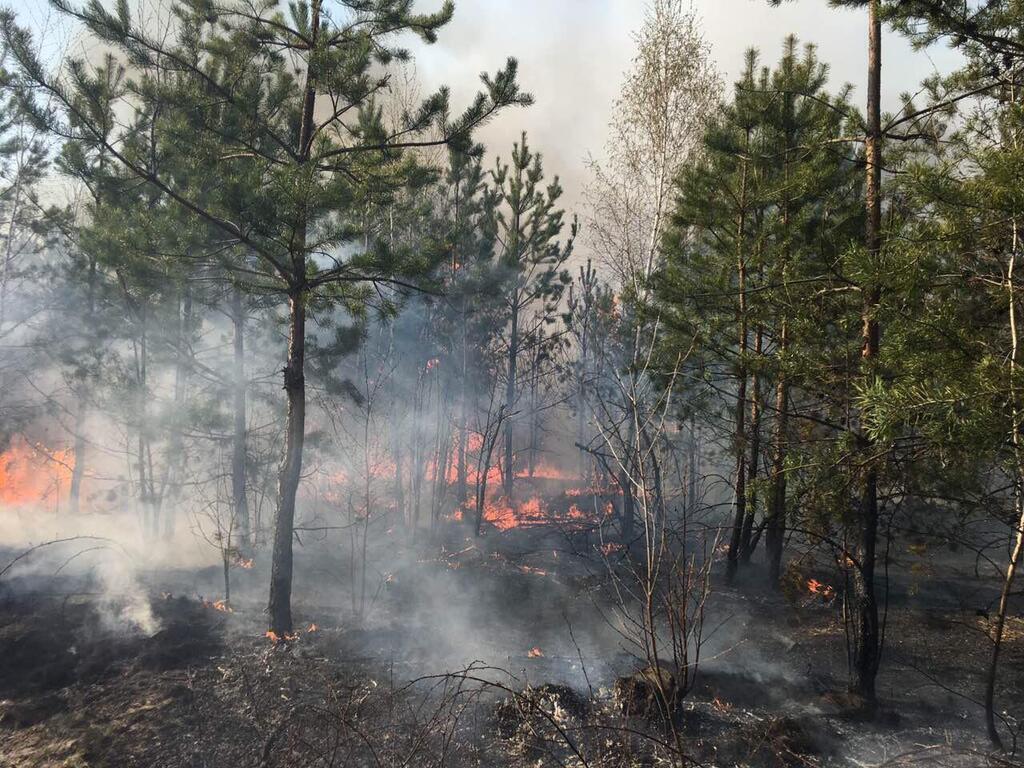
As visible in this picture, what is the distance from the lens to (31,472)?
23625 mm

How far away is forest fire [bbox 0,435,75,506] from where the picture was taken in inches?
855

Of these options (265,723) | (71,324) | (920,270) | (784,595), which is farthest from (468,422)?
(920,270)

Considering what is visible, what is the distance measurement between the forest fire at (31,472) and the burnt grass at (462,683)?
14661mm

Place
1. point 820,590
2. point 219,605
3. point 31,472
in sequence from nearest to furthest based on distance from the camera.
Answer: point 219,605, point 820,590, point 31,472

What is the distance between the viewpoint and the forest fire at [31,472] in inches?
855

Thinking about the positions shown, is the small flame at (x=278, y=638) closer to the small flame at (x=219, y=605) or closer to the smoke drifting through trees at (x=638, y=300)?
the smoke drifting through trees at (x=638, y=300)

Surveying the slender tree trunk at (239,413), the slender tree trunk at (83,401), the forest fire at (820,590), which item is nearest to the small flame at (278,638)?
the slender tree trunk at (239,413)

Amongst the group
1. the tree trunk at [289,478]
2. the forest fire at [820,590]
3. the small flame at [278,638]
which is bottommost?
the forest fire at [820,590]

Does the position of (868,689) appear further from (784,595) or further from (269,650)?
(269,650)

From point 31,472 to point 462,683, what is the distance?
89.5 ft

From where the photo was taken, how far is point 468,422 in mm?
27031

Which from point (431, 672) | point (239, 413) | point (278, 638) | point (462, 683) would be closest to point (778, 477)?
point (462, 683)

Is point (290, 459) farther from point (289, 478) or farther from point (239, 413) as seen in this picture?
point (239, 413)

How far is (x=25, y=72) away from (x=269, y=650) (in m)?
7.50
